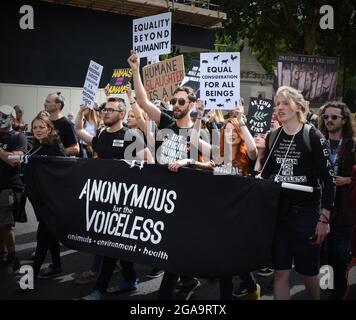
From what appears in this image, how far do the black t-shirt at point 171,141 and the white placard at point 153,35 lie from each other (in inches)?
63.7

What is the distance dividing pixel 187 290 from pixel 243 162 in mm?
1425

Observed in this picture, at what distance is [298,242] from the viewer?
143 inches

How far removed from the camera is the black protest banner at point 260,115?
7.30 meters

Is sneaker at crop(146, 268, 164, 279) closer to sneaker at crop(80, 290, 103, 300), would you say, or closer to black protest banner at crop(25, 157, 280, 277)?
sneaker at crop(80, 290, 103, 300)

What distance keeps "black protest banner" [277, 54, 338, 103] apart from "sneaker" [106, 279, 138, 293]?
10.8m

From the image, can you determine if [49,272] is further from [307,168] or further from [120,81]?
[120,81]

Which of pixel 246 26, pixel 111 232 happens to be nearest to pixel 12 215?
pixel 111 232

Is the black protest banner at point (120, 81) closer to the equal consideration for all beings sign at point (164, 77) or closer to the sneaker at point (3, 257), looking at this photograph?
the equal consideration for all beings sign at point (164, 77)

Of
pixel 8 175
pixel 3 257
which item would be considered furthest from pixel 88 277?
pixel 8 175

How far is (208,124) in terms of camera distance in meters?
6.48

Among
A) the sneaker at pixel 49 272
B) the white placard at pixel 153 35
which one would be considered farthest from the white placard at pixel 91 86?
the sneaker at pixel 49 272

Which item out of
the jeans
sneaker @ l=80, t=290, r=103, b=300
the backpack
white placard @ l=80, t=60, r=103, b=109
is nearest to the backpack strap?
the backpack

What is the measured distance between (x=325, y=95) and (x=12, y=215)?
50.5 feet
